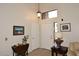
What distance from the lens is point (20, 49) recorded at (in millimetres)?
1736

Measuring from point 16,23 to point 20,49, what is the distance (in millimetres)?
426

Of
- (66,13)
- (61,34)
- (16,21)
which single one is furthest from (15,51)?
(66,13)

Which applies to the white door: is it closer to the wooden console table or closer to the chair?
the wooden console table

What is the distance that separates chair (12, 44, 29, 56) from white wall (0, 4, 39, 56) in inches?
2.3

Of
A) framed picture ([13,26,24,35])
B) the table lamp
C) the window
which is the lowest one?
the table lamp

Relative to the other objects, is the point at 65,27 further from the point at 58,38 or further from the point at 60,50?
the point at 60,50

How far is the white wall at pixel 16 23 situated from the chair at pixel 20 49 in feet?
0.20

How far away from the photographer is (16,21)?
1688mm

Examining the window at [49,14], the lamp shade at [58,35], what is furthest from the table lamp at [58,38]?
the window at [49,14]

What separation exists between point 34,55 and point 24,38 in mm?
314

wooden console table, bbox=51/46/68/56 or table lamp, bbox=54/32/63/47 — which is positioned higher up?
table lamp, bbox=54/32/63/47

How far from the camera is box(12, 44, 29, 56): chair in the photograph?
66.9 inches

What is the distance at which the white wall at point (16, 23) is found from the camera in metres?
1.63

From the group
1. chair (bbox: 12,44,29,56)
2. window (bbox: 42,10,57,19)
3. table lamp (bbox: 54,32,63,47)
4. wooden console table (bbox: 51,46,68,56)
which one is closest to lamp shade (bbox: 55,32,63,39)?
table lamp (bbox: 54,32,63,47)
